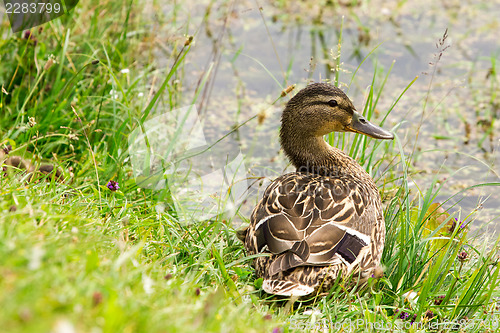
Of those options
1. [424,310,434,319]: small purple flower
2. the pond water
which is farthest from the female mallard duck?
the pond water

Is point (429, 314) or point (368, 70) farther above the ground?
point (368, 70)

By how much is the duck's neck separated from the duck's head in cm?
4

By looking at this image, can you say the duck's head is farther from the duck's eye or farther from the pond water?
the pond water

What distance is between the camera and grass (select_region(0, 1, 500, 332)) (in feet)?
6.72

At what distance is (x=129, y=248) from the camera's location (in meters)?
2.90

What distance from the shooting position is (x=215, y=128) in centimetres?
592

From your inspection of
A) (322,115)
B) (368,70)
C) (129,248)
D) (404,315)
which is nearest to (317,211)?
(404,315)

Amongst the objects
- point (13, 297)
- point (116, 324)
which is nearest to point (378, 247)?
point (116, 324)

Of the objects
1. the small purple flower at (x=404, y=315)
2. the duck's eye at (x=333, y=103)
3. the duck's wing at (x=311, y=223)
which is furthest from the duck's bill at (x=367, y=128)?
the small purple flower at (x=404, y=315)

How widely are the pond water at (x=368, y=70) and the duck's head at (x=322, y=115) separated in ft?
2.64

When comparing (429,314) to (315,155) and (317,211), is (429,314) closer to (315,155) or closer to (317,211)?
(317,211)

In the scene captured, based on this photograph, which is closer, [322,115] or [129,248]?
[129,248]

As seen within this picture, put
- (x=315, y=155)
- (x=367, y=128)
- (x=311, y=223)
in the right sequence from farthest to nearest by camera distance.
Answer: (x=315, y=155) → (x=367, y=128) → (x=311, y=223)

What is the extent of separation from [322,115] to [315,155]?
302mm
